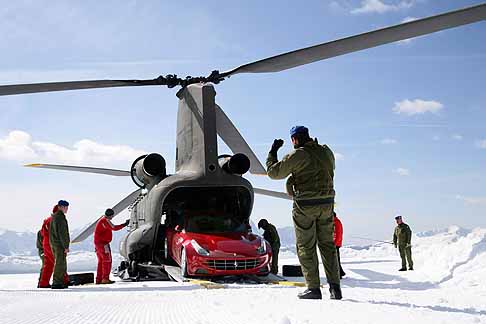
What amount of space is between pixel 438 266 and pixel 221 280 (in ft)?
21.2

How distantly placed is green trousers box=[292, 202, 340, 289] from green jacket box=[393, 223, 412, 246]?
967 cm

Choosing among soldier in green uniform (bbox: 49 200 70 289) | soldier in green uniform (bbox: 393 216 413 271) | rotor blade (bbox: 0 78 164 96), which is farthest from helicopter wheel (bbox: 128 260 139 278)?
soldier in green uniform (bbox: 393 216 413 271)

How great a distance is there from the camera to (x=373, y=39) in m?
6.07

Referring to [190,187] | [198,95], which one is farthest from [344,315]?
[198,95]

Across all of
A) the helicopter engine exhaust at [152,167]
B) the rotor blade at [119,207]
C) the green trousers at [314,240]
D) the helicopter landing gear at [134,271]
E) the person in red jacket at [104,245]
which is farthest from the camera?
the rotor blade at [119,207]

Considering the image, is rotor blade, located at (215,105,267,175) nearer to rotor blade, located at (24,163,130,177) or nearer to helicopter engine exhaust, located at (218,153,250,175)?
helicopter engine exhaust, located at (218,153,250,175)

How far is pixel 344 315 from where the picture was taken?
3.08m

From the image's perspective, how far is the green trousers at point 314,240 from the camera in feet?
14.6

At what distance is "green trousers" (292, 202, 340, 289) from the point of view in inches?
175

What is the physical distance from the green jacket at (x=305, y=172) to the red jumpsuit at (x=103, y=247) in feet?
20.6

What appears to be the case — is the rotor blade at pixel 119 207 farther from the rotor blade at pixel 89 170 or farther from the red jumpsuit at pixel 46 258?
the red jumpsuit at pixel 46 258

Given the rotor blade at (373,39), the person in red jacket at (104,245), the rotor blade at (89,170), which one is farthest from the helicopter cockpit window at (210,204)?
the rotor blade at (89,170)

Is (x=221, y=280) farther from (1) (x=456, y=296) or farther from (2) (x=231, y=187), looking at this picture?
(1) (x=456, y=296)

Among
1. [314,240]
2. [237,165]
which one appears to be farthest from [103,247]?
[314,240]
